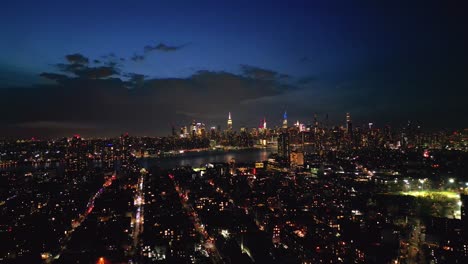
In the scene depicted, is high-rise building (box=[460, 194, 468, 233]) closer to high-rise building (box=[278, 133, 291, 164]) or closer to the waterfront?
the waterfront

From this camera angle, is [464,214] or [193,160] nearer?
[464,214]

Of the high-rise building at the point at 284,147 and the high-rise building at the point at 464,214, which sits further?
the high-rise building at the point at 284,147

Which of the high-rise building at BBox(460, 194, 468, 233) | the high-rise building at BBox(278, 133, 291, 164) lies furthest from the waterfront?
the high-rise building at BBox(460, 194, 468, 233)

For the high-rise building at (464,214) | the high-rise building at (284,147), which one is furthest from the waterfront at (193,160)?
the high-rise building at (464,214)

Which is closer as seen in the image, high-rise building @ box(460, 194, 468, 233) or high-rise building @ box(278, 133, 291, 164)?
high-rise building @ box(460, 194, 468, 233)

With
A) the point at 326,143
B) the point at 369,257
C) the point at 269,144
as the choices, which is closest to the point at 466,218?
the point at 369,257

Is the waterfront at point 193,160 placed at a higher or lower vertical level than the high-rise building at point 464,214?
lower

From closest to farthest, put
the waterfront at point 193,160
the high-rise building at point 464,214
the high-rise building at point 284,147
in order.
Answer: the high-rise building at point 464,214, the waterfront at point 193,160, the high-rise building at point 284,147

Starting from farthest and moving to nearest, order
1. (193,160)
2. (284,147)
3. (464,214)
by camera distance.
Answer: (193,160) < (284,147) < (464,214)

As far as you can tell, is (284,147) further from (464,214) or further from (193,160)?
(464,214)

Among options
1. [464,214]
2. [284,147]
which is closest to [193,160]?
[284,147]

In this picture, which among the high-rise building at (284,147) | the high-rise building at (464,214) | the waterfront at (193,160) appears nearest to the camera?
the high-rise building at (464,214)

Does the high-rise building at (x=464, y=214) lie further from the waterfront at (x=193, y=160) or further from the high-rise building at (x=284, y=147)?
the high-rise building at (x=284, y=147)

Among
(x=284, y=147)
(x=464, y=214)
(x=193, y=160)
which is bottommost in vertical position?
(x=193, y=160)
